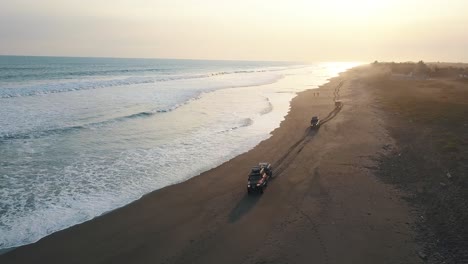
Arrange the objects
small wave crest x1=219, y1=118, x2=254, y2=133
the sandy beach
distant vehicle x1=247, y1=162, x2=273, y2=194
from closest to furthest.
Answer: the sandy beach, distant vehicle x1=247, y1=162, x2=273, y2=194, small wave crest x1=219, y1=118, x2=254, y2=133

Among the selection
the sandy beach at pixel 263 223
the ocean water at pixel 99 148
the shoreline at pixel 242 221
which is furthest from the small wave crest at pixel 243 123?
the shoreline at pixel 242 221

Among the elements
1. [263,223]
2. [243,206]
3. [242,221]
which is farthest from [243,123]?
[263,223]

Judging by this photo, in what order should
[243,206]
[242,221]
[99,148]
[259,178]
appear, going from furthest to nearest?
[99,148], [259,178], [243,206], [242,221]

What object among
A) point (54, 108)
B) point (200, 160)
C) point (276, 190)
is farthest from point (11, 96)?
point (276, 190)

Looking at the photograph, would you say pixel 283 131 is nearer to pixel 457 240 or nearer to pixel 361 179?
pixel 361 179

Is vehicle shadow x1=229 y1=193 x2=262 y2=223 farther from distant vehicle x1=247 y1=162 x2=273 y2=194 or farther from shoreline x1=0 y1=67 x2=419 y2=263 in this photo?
distant vehicle x1=247 y1=162 x2=273 y2=194

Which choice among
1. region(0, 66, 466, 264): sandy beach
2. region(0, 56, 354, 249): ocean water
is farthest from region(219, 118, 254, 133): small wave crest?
region(0, 66, 466, 264): sandy beach

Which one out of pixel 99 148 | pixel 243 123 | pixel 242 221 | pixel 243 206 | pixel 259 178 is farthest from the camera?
pixel 243 123

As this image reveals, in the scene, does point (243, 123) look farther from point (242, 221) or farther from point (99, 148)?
point (242, 221)
